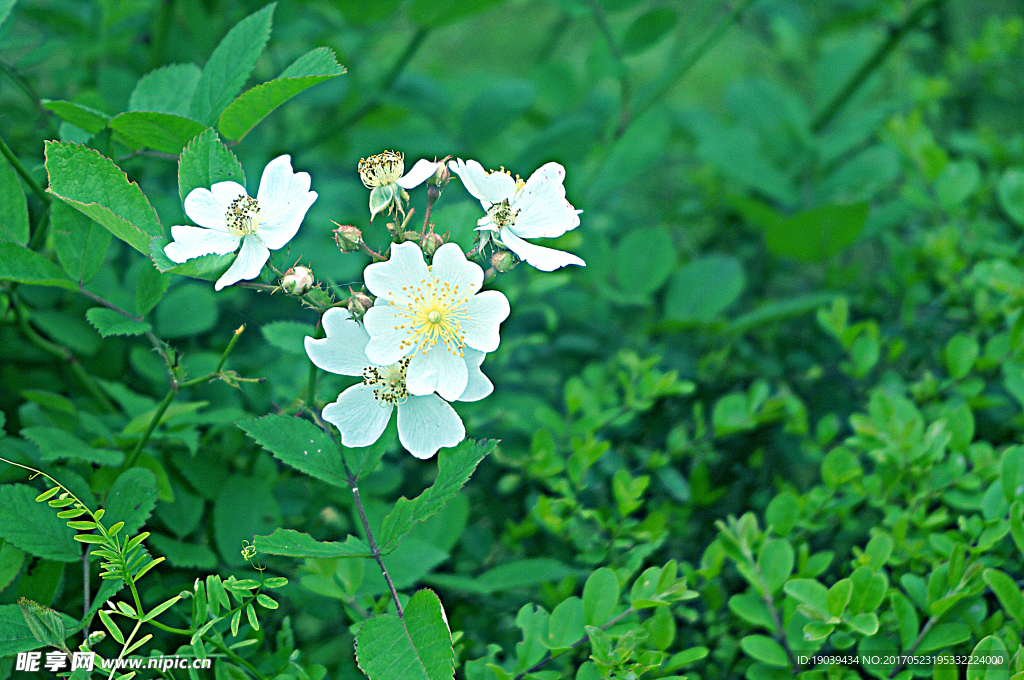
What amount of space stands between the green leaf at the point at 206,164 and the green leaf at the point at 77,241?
0.52 feet

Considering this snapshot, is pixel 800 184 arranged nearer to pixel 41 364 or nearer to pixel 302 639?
pixel 302 639

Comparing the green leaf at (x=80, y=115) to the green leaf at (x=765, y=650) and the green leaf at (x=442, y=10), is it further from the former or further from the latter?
the green leaf at (x=765, y=650)

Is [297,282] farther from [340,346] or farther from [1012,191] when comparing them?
[1012,191]

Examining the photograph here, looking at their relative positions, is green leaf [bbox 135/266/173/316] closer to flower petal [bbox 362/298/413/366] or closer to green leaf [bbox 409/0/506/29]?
flower petal [bbox 362/298/413/366]

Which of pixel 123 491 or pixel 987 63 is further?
pixel 987 63

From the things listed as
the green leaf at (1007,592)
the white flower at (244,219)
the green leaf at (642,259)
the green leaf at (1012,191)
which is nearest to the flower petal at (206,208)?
the white flower at (244,219)

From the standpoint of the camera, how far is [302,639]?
3.34 ft

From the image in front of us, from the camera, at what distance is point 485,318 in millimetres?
753

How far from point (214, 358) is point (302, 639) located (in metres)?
0.45

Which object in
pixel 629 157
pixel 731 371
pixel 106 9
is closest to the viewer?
pixel 106 9

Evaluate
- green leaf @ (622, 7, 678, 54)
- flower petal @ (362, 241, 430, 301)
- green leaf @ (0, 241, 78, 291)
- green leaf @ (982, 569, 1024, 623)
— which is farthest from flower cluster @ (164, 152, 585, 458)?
green leaf @ (622, 7, 678, 54)

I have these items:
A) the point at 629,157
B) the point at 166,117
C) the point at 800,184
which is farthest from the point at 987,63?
the point at 166,117

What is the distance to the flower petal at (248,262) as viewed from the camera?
0.75 m

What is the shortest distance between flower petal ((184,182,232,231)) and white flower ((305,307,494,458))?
204 mm
